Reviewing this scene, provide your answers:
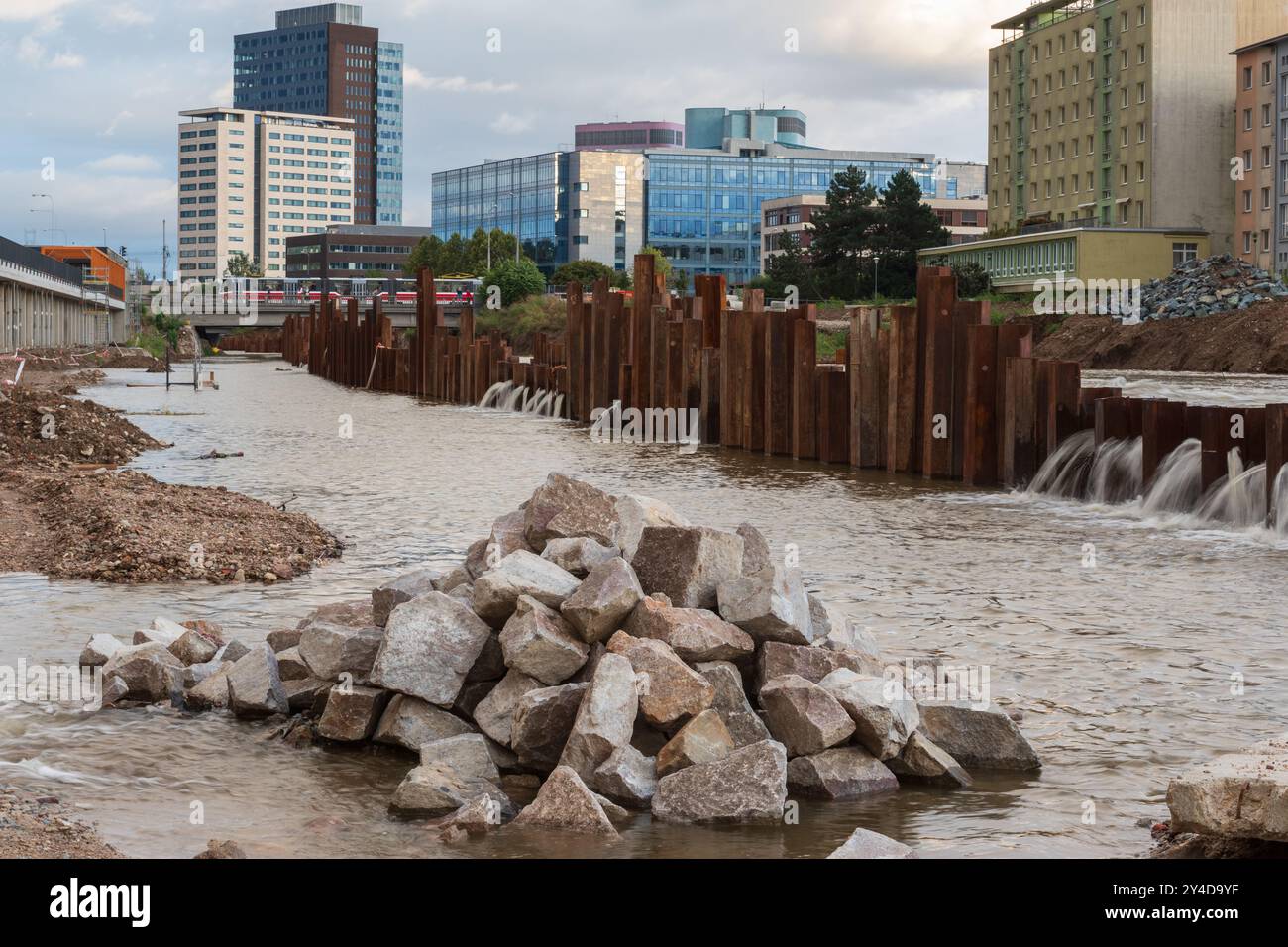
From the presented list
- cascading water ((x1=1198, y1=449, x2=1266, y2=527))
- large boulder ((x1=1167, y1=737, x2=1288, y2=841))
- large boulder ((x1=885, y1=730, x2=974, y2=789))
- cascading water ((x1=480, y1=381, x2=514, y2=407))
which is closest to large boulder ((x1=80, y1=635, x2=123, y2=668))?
large boulder ((x1=885, y1=730, x2=974, y2=789))

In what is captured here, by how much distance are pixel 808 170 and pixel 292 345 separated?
8106 centimetres

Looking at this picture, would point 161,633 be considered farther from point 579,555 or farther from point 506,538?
point 579,555

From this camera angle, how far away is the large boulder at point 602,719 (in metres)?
7.37

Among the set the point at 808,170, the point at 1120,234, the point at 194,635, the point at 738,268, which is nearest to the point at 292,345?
the point at 1120,234

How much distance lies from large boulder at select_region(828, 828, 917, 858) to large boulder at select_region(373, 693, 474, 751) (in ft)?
8.55

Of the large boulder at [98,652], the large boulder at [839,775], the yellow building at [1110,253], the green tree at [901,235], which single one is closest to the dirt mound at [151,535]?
the large boulder at [98,652]

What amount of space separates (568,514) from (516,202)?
551ft

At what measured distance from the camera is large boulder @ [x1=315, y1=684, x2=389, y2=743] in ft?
27.2

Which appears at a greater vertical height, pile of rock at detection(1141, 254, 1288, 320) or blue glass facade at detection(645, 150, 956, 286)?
blue glass facade at detection(645, 150, 956, 286)

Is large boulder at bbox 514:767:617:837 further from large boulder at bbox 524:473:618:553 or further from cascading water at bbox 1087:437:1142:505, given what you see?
cascading water at bbox 1087:437:1142:505

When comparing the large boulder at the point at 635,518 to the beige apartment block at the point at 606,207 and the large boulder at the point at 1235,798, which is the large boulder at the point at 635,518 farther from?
the beige apartment block at the point at 606,207

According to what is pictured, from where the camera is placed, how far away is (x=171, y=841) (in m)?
6.74
